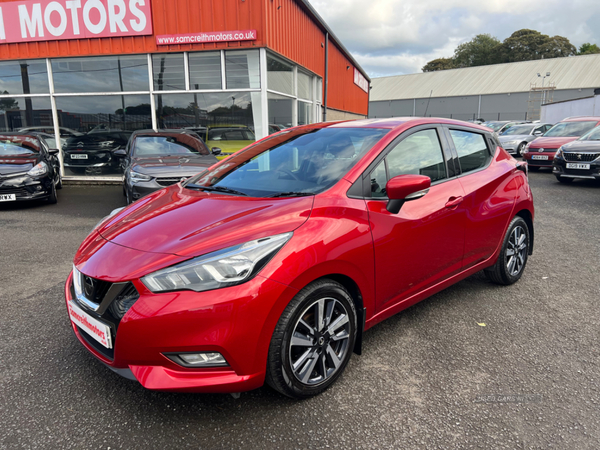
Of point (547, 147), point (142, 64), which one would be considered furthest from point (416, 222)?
point (547, 147)


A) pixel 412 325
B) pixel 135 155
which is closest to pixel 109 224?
pixel 412 325

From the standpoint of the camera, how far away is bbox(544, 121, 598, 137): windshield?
13.8m

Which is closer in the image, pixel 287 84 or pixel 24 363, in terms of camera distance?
pixel 24 363

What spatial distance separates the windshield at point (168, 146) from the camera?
852cm

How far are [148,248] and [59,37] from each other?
12.2 metres

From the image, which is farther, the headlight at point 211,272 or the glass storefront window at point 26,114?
the glass storefront window at point 26,114

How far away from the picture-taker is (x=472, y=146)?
383 centimetres

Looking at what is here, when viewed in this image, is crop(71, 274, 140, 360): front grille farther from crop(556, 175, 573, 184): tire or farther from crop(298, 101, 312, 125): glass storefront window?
crop(298, 101, 312, 125): glass storefront window

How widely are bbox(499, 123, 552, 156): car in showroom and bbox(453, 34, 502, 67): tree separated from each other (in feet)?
203

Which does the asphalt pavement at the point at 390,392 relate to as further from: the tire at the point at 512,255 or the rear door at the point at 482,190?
the rear door at the point at 482,190

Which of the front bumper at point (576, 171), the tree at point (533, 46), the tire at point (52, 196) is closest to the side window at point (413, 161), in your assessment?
the tire at point (52, 196)

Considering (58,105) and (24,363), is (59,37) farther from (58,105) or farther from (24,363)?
(24,363)

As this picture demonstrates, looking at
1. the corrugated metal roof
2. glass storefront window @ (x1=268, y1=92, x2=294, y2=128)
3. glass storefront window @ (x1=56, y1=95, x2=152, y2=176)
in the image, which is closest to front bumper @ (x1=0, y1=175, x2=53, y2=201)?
glass storefront window @ (x1=56, y1=95, x2=152, y2=176)

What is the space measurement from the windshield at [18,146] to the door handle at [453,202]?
29.9 ft
